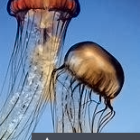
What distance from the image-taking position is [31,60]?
1.95 meters

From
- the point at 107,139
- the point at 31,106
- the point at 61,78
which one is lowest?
the point at 107,139

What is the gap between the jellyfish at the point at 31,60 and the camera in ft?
6.23

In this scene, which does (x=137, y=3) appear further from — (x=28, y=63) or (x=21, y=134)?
(x=21, y=134)

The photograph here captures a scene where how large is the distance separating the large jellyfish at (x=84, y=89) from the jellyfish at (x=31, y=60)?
63 mm

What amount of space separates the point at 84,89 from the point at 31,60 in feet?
1.00

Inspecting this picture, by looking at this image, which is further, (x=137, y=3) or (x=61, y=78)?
(x=137, y=3)

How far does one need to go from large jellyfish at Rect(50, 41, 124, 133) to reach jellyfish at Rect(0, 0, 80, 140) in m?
0.06

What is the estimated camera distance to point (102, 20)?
6.72ft

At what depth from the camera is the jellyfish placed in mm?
1897

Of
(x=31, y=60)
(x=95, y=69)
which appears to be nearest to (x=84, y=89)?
(x=95, y=69)

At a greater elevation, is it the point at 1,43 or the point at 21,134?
the point at 1,43

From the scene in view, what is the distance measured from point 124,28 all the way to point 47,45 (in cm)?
42

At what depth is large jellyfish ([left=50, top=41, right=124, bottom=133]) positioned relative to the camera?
191 cm

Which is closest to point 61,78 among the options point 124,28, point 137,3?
point 124,28
